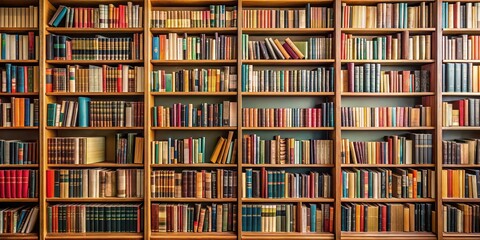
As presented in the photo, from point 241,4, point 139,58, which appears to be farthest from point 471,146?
point 139,58

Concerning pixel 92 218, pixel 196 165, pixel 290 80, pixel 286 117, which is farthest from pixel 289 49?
pixel 92 218

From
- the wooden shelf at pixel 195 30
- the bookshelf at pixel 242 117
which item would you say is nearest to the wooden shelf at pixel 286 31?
the bookshelf at pixel 242 117

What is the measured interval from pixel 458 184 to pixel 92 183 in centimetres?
335

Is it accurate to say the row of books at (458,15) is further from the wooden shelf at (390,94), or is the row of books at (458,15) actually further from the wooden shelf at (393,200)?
the wooden shelf at (393,200)

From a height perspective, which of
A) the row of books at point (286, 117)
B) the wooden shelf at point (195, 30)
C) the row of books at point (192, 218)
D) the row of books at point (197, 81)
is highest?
the wooden shelf at point (195, 30)

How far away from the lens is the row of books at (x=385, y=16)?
3.17m

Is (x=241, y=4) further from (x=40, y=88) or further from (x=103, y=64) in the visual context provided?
(x=40, y=88)

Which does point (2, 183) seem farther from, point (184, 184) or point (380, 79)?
point (380, 79)

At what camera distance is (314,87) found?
125 inches

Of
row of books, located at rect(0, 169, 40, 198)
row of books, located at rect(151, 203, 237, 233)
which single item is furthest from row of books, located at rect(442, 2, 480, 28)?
row of books, located at rect(0, 169, 40, 198)

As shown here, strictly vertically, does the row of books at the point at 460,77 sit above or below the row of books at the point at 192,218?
above

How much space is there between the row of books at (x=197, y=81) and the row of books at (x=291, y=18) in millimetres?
499

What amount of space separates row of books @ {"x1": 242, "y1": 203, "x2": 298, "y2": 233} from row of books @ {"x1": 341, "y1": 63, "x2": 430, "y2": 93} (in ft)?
4.08

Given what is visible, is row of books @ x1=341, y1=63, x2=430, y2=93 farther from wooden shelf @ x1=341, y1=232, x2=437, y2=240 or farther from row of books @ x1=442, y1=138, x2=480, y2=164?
wooden shelf @ x1=341, y1=232, x2=437, y2=240
